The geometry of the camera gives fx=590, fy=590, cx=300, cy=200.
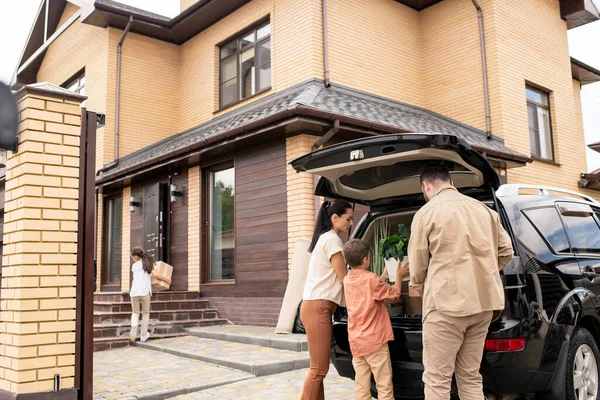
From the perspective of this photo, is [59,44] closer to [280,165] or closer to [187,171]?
[187,171]

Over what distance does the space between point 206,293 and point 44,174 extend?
22.6 feet

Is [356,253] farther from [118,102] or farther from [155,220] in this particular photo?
[118,102]

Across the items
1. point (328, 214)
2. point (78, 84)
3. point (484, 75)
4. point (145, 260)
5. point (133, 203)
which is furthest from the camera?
point (78, 84)

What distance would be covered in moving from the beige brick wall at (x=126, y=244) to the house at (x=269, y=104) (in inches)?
2.1

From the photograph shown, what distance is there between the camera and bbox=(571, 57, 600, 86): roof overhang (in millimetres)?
16344

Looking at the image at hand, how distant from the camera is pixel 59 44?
17.5 m

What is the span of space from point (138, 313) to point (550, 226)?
266 inches

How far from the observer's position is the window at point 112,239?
14.4m

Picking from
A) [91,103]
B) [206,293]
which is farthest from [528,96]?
[91,103]

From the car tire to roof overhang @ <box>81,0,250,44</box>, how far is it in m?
10.9

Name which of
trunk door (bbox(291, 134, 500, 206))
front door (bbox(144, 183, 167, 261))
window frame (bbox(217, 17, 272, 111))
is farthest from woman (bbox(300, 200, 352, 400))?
front door (bbox(144, 183, 167, 261))

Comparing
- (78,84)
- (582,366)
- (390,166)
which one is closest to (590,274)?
(582,366)

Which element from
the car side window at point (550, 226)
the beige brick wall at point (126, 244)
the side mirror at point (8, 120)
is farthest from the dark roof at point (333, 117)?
the car side window at point (550, 226)

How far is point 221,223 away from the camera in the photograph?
11305 mm
